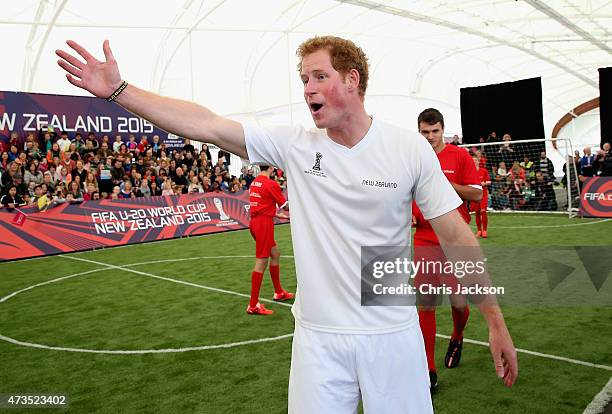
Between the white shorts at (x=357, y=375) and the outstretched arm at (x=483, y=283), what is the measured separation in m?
0.35

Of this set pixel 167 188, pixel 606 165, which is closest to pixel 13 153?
pixel 167 188

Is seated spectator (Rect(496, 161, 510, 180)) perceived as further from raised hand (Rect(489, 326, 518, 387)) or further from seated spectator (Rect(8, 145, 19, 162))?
raised hand (Rect(489, 326, 518, 387))

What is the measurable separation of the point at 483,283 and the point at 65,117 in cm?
2060

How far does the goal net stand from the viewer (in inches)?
792

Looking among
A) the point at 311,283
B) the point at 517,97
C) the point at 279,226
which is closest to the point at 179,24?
the point at 279,226

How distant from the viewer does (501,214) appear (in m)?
20.2

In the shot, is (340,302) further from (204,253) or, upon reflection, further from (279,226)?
(279,226)

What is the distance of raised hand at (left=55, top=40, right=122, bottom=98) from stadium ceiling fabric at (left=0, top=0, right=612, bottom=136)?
86.3ft

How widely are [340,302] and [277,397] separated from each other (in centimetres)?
266

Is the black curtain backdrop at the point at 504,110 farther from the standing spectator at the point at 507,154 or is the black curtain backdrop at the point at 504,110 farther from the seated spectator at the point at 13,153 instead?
the seated spectator at the point at 13,153

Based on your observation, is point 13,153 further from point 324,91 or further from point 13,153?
point 324,91

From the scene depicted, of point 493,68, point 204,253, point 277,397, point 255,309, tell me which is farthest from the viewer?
point 493,68

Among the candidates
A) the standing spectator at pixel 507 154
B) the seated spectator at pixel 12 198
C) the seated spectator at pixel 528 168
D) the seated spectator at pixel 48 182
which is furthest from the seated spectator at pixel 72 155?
the seated spectator at pixel 528 168

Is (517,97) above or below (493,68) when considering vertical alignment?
→ below
